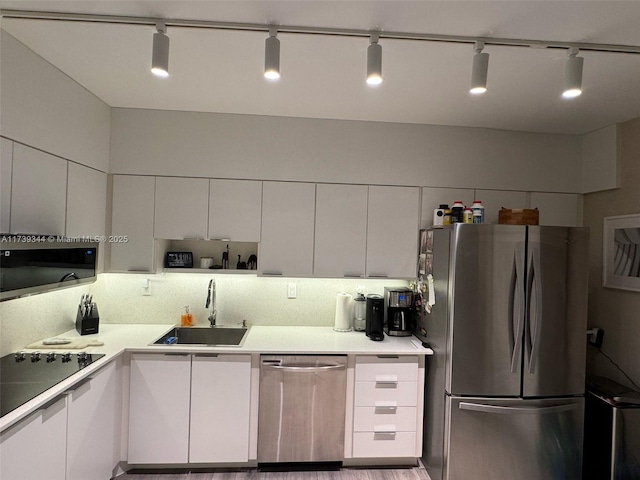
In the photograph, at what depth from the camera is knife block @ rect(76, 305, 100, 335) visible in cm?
243

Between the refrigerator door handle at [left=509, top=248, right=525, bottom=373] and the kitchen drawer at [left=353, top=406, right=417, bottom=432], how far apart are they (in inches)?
31.2

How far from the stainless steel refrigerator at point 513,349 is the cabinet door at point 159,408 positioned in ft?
5.68

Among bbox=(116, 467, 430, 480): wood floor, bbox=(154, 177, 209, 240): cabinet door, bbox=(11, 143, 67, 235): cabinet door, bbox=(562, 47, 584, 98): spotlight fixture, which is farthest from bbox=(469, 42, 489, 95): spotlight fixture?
bbox=(116, 467, 430, 480): wood floor

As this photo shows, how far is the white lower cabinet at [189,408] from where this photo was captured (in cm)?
224

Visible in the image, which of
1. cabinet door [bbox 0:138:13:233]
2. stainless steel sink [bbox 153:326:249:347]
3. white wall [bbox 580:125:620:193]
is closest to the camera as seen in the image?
cabinet door [bbox 0:138:13:233]

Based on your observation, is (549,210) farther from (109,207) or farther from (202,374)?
(109,207)

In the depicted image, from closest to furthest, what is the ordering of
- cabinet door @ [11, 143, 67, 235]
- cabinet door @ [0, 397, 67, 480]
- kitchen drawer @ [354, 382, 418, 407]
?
1. cabinet door @ [0, 397, 67, 480]
2. cabinet door @ [11, 143, 67, 235]
3. kitchen drawer @ [354, 382, 418, 407]

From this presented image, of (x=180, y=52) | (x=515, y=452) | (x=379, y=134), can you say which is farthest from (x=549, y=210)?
(x=180, y=52)

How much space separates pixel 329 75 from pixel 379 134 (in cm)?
86

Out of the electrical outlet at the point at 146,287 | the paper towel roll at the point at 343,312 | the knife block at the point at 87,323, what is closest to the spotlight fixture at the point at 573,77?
the paper towel roll at the point at 343,312

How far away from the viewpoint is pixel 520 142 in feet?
9.10

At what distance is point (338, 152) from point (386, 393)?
1829 millimetres

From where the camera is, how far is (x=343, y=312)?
2752 mm

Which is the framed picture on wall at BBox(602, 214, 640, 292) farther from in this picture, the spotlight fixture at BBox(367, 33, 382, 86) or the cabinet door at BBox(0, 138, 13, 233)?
the cabinet door at BBox(0, 138, 13, 233)
